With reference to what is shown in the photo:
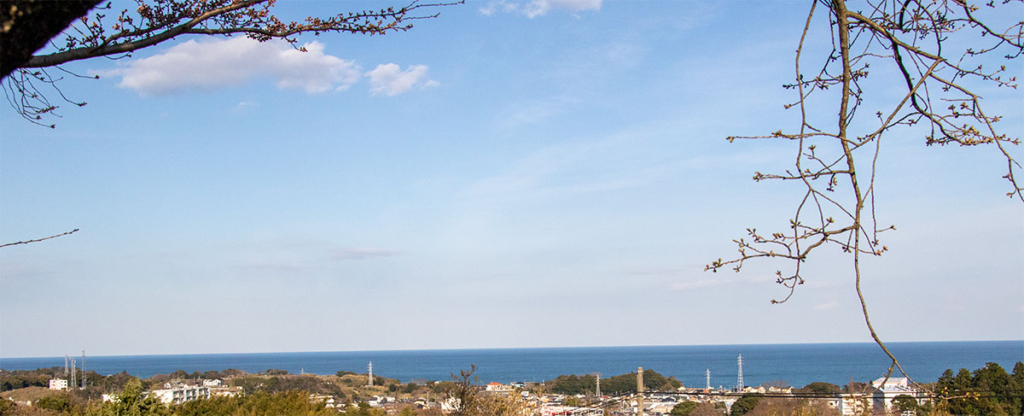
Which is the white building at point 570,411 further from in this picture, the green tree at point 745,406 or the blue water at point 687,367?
the blue water at point 687,367

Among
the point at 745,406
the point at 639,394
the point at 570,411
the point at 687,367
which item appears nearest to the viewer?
the point at 639,394

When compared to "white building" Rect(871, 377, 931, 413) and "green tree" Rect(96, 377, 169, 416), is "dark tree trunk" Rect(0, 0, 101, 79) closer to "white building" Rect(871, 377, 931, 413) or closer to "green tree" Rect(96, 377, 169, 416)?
"white building" Rect(871, 377, 931, 413)

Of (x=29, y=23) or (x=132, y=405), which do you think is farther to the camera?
(x=132, y=405)

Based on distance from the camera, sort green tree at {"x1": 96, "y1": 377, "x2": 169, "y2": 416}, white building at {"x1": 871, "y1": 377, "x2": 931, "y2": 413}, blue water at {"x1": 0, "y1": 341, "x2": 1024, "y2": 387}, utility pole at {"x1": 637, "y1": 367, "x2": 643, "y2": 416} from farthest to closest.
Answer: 1. blue water at {"x1": 0, "y1": 341, "x2": 1024, "y2": 387}
2. utility pole at {"x1": 637, "y1": 367, "x2": 643, "y2": 416}
3. green tree at {"x1": 96, "y1": 377, "x2": 169, "y2": 416}
4. white building at {"x1": 871, "y1": 377, "x2": 931, "y2": 413}

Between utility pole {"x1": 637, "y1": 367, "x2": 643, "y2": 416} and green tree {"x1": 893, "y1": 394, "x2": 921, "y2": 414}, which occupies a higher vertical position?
utility pole {"x1": 637, "y1": 367, "x2": 643, "y2": 416}

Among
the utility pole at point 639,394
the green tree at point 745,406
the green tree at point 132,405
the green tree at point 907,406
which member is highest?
the green tree at point 132,405

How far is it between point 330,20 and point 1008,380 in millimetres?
15254

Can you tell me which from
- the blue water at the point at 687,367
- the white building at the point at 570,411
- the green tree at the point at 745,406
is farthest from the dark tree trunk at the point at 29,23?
the blue water at the point at 687,367

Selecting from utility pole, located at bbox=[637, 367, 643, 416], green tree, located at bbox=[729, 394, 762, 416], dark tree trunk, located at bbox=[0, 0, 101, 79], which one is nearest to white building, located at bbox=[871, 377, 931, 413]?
dark tree trunk, located at bbox=[0, 0, 101, 79]

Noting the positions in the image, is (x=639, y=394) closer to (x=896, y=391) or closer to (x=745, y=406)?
(x=896, y=391)

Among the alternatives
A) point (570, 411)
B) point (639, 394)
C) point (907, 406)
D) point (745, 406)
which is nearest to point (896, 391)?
point (639, 394)

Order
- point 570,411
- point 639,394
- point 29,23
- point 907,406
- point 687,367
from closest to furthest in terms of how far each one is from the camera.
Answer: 1. point 29,23
2. point 639,394
3. point 570,411
4. point 907,406
5. point 687,367

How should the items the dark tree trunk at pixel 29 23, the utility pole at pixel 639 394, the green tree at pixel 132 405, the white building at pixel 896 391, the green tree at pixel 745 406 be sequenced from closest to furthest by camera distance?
the dark tree trunk at pixel 29 23
the white building at pixel 896 391
the green tree at pixel 132 405
the utility pole at pixel 639 394
the green tree at pixel 745 406

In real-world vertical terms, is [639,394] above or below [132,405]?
below
